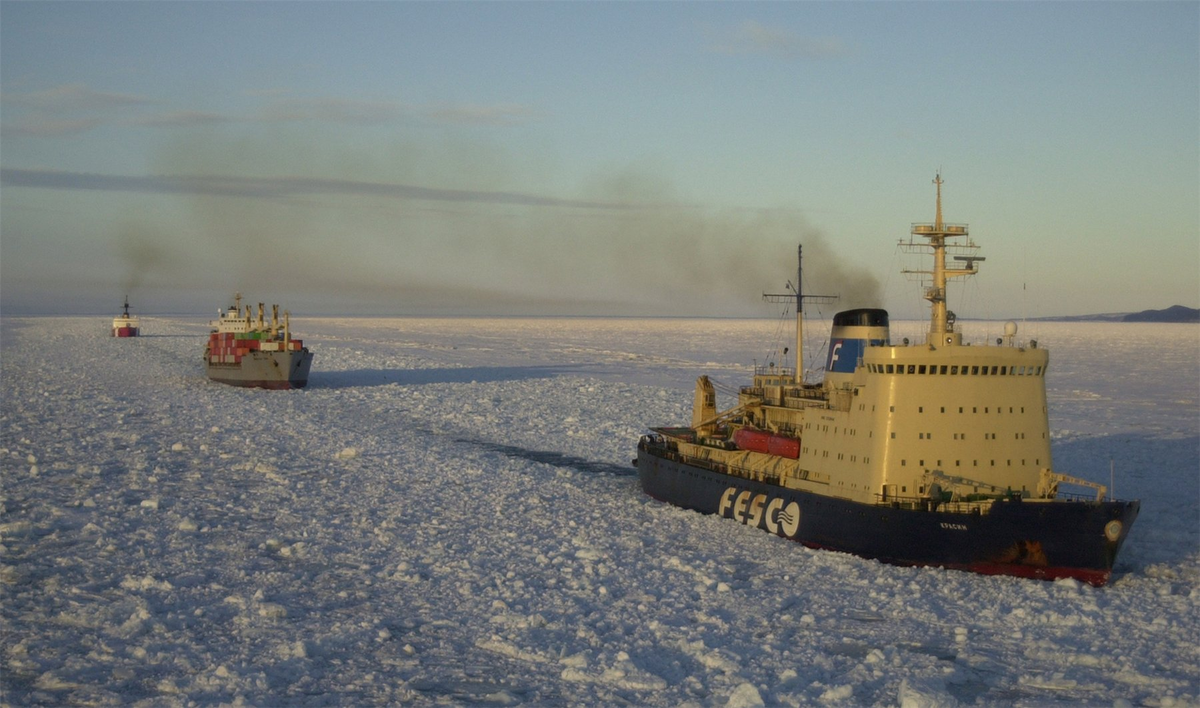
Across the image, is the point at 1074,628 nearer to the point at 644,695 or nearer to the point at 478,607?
the point at 644,695

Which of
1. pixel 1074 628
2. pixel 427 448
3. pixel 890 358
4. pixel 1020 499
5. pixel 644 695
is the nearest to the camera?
pixel 644 695

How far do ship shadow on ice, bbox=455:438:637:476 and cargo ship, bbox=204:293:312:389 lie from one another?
1904 cm

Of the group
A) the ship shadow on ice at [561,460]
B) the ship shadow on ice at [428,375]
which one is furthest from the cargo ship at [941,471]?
the ship shadow on ice at [428,375]

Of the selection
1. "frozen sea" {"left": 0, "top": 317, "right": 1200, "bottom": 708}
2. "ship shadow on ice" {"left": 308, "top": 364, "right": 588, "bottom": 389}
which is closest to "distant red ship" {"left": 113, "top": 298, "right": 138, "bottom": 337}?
"ship shadow on ice" {"left": 308, "top": 364, "right": 588, "bottom": 389}

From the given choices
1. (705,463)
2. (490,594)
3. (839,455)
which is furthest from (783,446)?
(490,594)

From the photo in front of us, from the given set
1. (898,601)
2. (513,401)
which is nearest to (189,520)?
(898,601)

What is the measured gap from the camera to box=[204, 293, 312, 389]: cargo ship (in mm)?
46094

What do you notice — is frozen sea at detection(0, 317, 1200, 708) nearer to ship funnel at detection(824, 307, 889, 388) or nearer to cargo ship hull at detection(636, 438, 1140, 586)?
cargo ship hull at detection(636, 438, 1140, 586)

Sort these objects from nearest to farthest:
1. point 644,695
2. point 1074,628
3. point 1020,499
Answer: point 644,695 → point 1074,628 → point 1020,499

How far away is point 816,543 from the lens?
18.0 meters

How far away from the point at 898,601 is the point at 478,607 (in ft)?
20.6

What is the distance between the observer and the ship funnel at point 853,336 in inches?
800

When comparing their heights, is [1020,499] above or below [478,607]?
above

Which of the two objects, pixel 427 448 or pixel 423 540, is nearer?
pixel 423 540
